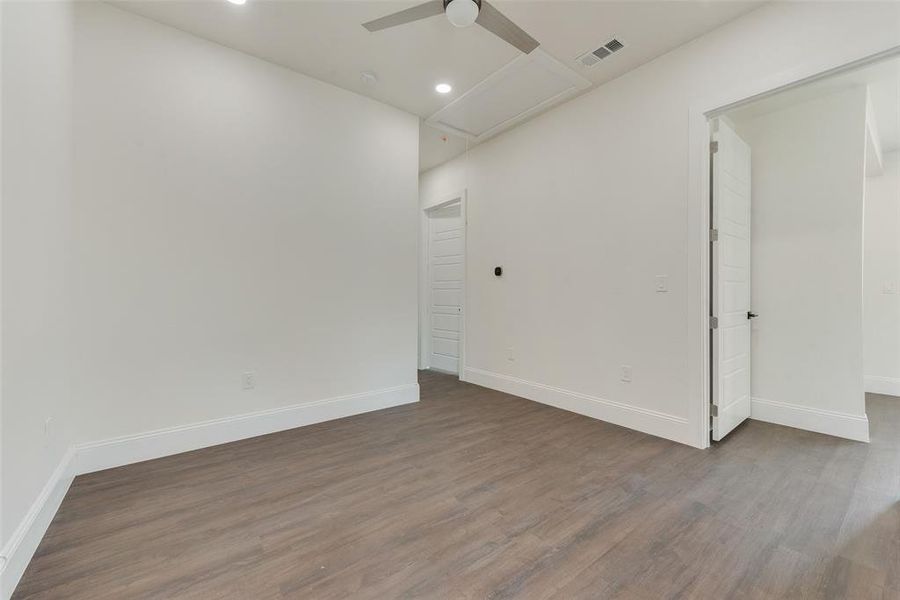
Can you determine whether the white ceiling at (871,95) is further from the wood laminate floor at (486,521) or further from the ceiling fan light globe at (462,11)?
the wood laminate floor at (486,521)

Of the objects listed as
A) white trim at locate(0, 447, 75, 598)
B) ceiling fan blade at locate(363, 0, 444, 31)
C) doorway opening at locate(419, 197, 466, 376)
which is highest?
ceiling fan blade at locate(363, 0, 444, 31)

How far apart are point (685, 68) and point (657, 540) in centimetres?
314

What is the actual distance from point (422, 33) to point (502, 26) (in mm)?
735

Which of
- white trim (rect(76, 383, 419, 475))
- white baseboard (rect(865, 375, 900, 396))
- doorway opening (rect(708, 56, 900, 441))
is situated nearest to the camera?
white trim (rect(76, 383, 419, 475))

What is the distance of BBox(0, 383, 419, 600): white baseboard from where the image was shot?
1479 millimetres

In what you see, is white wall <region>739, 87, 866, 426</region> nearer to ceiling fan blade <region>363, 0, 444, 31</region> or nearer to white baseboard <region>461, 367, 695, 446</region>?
white baseboard <region>461, 367, 695, 446</region>

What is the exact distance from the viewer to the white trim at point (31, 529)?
1.36 m

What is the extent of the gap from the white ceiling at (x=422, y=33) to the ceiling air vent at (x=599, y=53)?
52mm

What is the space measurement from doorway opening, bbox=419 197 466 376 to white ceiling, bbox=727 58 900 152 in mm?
3014

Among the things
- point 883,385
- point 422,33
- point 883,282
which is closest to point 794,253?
point 883,282

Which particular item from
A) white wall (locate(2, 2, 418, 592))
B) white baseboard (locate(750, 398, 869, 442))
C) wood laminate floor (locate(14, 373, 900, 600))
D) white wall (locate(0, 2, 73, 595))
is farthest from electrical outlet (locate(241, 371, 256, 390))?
white baseboard (locate(750, 398, 869, 442))

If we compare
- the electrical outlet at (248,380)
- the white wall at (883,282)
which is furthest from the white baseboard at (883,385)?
the electrical outlet at (248,380)

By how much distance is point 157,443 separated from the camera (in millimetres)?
2514

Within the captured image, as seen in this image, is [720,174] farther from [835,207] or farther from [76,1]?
[76,1]
